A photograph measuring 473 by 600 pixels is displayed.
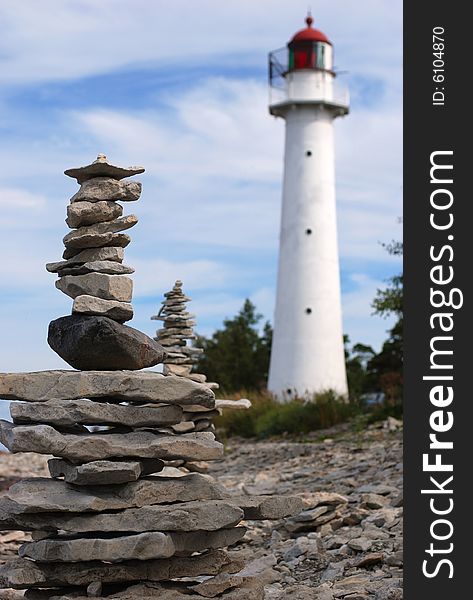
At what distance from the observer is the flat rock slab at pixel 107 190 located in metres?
6.80

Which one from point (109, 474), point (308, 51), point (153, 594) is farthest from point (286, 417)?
point (109, 474)

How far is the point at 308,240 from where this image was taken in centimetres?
2680

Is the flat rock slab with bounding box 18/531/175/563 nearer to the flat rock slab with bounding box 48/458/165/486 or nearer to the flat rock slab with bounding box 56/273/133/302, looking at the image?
the flat rock slab with bounding box 48/458/165/486

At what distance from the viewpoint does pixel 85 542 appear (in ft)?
20.1

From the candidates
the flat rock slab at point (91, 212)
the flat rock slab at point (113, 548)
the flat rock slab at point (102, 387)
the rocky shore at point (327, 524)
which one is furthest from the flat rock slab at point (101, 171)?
the rocky shore at point (327, 524)

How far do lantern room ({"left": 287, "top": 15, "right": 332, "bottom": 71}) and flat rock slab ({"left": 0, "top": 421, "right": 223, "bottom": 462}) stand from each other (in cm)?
2249

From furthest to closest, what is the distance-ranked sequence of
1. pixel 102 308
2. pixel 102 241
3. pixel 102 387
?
pixel 102 241
pixel 102 308
pixel 102 387

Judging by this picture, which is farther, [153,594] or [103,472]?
[153,594]

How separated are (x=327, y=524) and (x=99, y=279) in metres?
4.72

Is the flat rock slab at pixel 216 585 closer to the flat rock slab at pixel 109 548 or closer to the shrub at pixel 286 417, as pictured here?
the flat rock slab at pixel 109 548

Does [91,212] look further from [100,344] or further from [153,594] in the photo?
[153,594]

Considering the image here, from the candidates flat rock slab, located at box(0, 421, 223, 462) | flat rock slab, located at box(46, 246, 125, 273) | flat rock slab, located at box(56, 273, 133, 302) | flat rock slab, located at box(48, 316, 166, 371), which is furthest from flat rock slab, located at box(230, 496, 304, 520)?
flat rock slab, located at box(46, 246, 125, 273)

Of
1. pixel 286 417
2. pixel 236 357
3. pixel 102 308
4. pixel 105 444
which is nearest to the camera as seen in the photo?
pixel 105 444

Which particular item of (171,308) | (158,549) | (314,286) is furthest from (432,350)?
(314,286)
